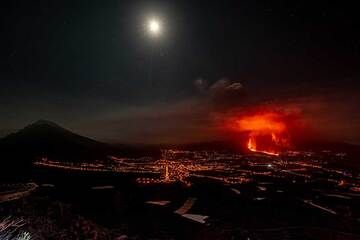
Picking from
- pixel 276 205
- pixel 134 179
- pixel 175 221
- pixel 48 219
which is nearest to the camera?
pixel 48 219

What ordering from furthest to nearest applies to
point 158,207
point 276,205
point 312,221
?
point 276,205 < point 158,207 < point 312,221

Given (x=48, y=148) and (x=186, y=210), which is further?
(x=48, y=148)

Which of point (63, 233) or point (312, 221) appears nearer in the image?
point (63, 233)

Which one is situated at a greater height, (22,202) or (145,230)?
(22,202)

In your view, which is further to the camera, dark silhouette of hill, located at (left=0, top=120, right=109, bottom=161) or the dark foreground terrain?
dark silhouette of hill, located at (left=0, top=120, right=109, bottom=161)

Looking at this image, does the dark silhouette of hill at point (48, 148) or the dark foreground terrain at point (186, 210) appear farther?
the dark silhouette of hill at point (48, 148)

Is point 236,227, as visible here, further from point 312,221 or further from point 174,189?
point 174,189

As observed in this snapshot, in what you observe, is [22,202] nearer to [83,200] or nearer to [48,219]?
[48,219]

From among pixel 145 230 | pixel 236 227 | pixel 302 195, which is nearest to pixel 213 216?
pixel 236 227

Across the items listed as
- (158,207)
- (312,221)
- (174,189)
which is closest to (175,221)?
(158,207)
